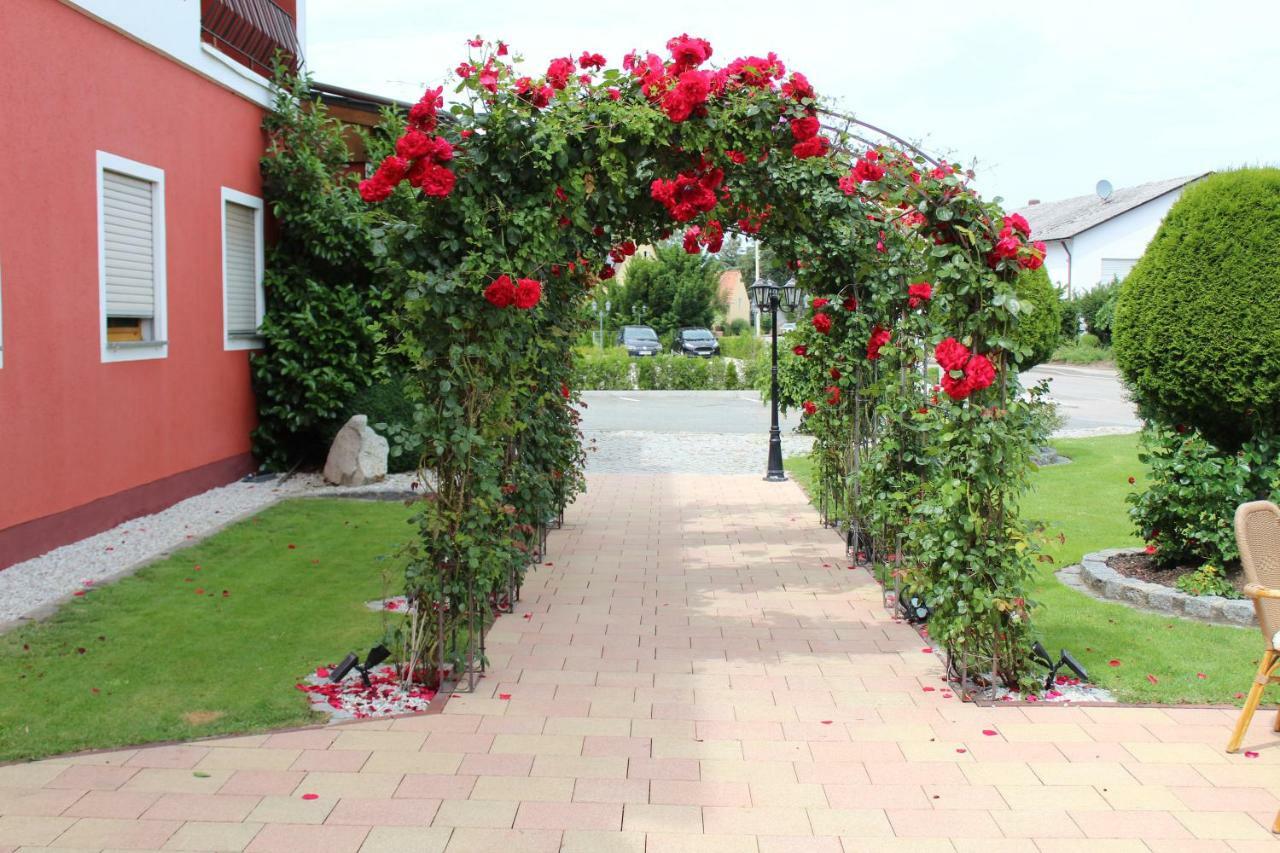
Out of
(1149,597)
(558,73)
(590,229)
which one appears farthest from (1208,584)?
(558,73)

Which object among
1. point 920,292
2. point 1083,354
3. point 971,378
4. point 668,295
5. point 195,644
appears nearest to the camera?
point 971,378

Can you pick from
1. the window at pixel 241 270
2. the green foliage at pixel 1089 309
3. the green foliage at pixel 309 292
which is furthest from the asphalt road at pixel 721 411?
the window at pixel 241 270

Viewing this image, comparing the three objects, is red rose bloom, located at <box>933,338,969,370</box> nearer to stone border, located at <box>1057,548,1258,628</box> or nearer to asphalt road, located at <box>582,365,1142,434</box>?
stone border, located at <box>1057,548,1258,628</box>

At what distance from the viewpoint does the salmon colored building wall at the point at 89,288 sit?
6.81 metres

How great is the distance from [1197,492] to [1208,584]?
20.9 inches

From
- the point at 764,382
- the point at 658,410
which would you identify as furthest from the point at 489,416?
the point at 658,410

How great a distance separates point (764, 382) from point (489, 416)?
15733 millimetres

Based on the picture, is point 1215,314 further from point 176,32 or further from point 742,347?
point 742,347

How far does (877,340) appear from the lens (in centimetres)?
702

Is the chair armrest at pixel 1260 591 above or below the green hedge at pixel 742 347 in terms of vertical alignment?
below

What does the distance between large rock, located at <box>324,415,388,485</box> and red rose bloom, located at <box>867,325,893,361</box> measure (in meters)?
5.32

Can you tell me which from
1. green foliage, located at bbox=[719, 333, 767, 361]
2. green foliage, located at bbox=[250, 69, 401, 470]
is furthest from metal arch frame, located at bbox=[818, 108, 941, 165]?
green foliage, located at bbox=[719, 333, 767, 361]

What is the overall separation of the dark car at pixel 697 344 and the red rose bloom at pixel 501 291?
3274cm

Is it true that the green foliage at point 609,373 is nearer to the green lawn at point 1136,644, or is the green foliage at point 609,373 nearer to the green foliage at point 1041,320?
the green foliage at point 1041,320
